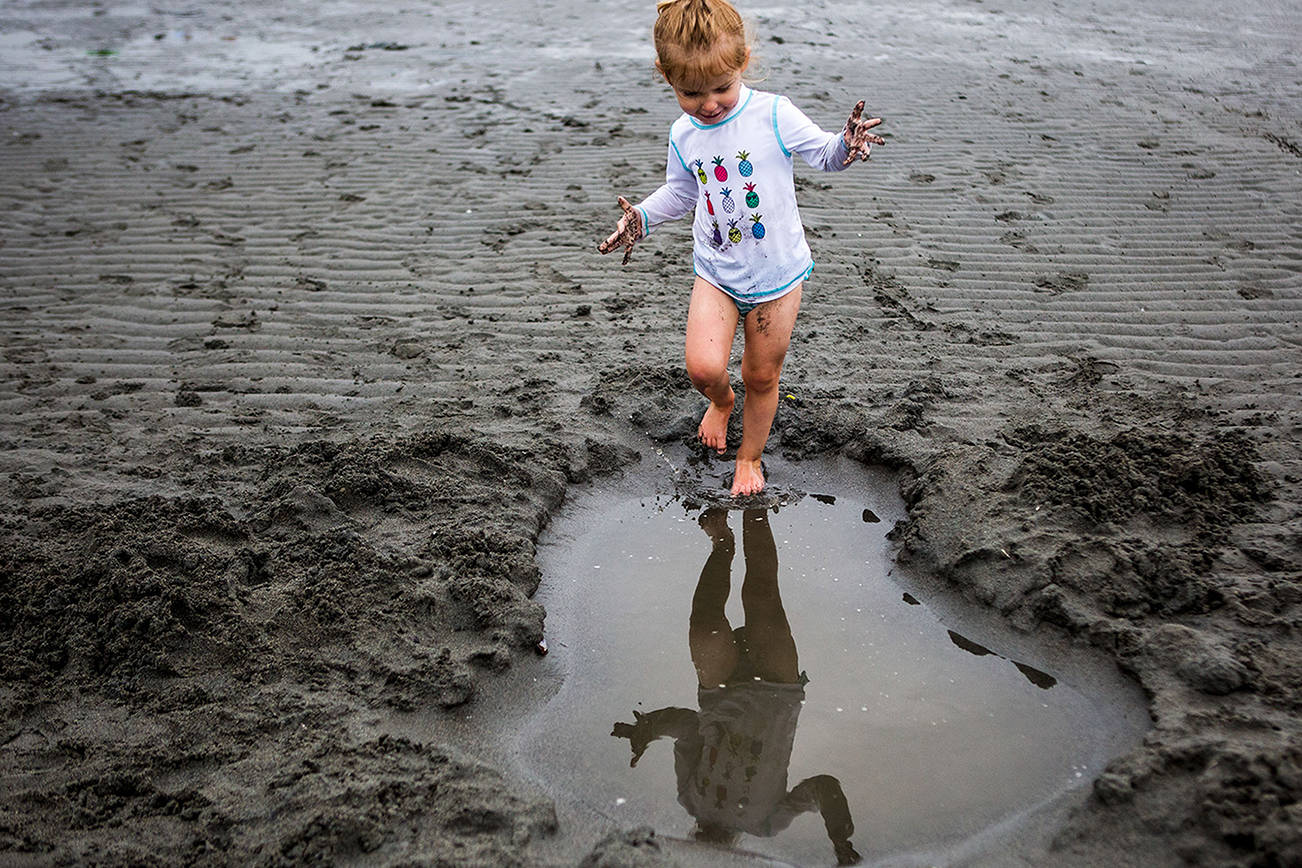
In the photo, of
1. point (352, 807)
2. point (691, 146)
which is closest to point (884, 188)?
point (691, 146)

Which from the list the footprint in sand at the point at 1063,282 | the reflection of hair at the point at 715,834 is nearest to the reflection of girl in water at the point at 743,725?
the reflection of hair at the point at 715,834

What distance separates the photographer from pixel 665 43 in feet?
11.2

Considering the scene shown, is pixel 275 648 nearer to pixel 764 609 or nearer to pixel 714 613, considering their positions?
pixel 714 613

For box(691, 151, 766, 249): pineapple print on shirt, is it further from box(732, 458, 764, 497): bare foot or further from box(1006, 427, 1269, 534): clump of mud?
box(1006, 427, 1269, 534): clump of mud

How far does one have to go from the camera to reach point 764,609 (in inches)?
148

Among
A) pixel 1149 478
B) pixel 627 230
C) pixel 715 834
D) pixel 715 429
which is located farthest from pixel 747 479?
pixel 715 834

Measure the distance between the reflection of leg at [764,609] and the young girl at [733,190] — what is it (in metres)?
0.41

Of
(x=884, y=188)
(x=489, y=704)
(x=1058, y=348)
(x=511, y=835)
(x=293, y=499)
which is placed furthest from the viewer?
(x=884, y=188)

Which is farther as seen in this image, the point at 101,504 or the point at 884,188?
the point at 884,188

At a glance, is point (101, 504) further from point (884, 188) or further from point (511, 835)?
point (884, 188)

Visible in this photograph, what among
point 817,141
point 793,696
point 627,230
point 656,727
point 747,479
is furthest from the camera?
point 747,479

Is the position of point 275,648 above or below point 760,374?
below

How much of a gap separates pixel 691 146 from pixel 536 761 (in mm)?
2239

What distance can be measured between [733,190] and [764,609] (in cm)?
155
